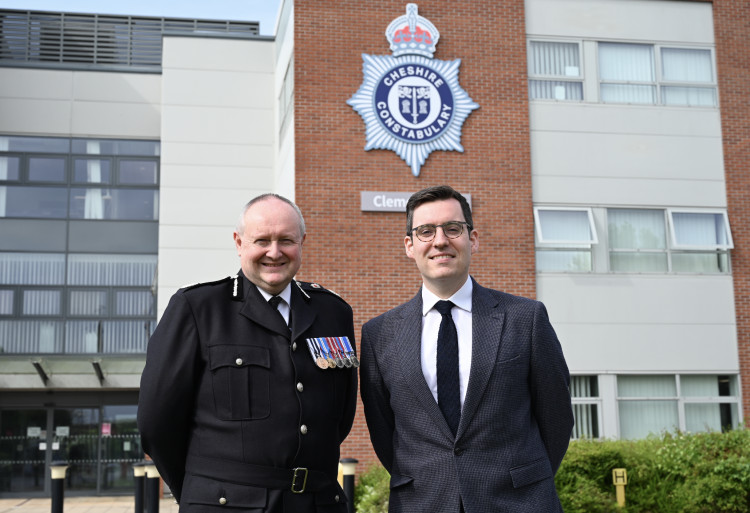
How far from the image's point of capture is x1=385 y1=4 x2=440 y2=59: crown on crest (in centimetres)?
1511

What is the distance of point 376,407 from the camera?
3.92 m

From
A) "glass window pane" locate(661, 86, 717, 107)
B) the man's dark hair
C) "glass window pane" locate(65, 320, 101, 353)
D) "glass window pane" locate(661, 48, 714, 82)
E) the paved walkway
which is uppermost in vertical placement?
"glass window pane" locate(661, 48, 714, 82)

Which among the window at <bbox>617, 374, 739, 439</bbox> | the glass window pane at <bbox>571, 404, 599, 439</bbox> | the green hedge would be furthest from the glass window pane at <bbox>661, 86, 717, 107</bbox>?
the green hedge

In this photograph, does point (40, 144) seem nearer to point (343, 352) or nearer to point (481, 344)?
point (343, 352)

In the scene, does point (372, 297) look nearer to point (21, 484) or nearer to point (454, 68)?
point (454, 68)

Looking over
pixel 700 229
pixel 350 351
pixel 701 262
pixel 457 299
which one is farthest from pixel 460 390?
pixel 700 229

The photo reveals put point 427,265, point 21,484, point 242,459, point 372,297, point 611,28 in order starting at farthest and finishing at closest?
1. point 21,484
2. point 611,28
3. point 372,297
4. point 427,265
5. point 242,459

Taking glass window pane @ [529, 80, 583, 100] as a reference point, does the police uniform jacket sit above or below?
below

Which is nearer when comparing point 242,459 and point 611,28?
point 242,459

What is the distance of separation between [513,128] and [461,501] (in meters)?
12.5

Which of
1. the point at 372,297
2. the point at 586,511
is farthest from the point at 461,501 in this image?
the point at 372,297

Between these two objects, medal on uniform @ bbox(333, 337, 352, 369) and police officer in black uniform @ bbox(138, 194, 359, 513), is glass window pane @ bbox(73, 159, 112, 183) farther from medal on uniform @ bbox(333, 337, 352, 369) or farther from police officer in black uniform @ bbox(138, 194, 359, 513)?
medal on uniform @ bbox(333, 337, 352, 369)

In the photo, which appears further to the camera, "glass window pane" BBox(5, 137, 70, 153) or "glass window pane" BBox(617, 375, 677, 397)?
"glass window pane" BBox(5, 137, 70, 153)

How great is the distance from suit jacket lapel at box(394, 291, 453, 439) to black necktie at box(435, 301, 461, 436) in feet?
0.12
